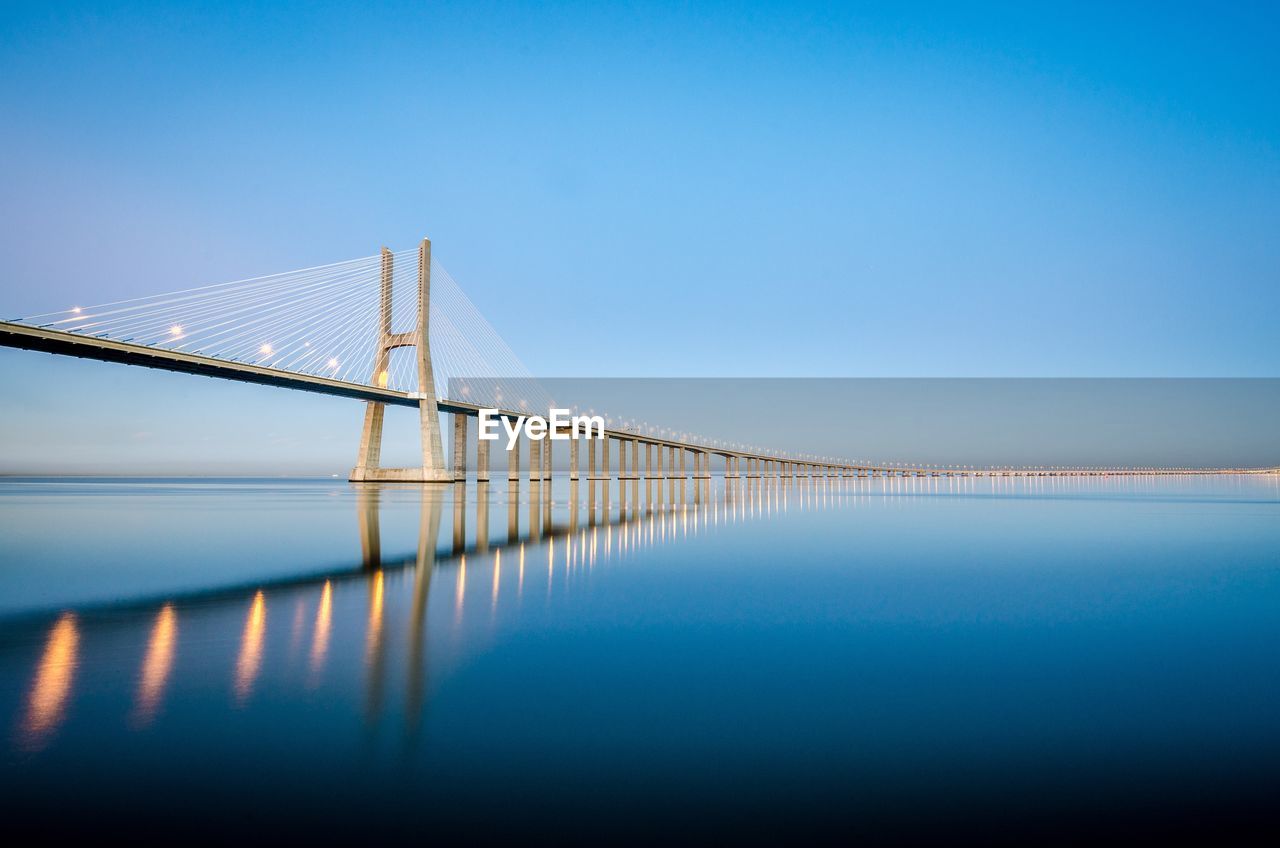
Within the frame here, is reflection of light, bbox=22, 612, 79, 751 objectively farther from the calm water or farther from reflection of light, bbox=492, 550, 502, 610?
reflection of light, bbox=492, 550, 502, 610

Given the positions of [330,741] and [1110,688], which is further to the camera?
[1110,688]

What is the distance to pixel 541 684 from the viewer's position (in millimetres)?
4980

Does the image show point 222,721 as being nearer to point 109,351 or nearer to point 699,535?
point 699,535

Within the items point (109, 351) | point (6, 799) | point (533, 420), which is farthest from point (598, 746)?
point (533, 420)

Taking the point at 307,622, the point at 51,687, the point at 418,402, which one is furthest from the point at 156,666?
the point at 418,402

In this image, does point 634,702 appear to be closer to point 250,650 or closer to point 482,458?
point 250,650

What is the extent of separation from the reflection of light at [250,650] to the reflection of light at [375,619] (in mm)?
805

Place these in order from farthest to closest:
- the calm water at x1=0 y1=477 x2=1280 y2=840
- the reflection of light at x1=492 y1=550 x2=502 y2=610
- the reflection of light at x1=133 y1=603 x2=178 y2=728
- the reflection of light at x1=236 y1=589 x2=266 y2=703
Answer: the reflection of light at x1=492 y1=550 x2=502 y2=610 < the reflection of light at x1=236 y1=589 x2=266 y2=703 < the reflection of light at x1=133 y1=603 x2=178 y2=728 < the calm water at x1=0 y1=477 x2=1280 y2=840

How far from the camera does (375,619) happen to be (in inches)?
279

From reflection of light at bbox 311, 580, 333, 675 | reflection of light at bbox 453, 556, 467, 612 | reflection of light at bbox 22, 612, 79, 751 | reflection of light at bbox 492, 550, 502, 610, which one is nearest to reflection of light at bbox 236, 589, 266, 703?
reflection of light at bbox 311, 580, 333, 675

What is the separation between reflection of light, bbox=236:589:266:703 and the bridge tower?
51995mm

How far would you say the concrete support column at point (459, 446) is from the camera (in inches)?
2724

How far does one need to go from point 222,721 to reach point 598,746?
83.7 inches

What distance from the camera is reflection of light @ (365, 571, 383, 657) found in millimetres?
5980
